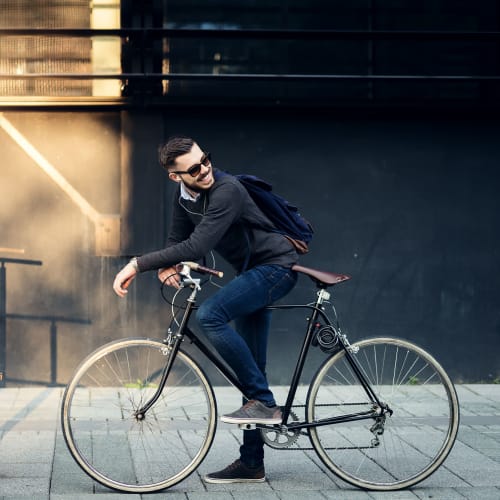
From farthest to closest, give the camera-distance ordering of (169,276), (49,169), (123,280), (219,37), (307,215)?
(307,215) < (219,37) < (49,169) < (169,276) < (123,280)

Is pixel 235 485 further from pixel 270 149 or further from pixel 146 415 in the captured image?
pixel 270 149

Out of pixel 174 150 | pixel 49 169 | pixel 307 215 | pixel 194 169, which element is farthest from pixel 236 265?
pixel 49 169

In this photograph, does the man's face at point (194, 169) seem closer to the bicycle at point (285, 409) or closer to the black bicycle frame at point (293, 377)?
the bicycle at point (285, 409)

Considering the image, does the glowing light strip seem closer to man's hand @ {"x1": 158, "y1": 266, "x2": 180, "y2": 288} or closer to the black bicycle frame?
man's hand @ {"x1": 158, "y1": 266, "x2": 180, "y2": 288}

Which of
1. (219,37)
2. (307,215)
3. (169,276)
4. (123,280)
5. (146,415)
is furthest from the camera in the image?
(307,215)

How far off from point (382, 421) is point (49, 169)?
3.93 metres

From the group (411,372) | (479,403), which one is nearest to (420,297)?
(479,403)

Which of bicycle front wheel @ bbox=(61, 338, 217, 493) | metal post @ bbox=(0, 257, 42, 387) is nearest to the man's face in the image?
bicycle front wheel @ bbox=(61, 338, 217, 493)

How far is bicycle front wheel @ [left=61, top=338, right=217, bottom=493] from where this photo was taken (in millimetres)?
4820

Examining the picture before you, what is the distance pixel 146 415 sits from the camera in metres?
4.91

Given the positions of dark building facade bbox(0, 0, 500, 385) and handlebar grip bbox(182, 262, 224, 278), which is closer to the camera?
handlebar grip bbox(182, 262, 224, 278)

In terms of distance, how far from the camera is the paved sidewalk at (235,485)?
195 inches

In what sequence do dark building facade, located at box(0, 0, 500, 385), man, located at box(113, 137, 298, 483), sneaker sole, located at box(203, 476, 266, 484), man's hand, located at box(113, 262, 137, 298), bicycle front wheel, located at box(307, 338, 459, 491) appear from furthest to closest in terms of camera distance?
dark building facade, located at box(0, 0, 500, 385) < sneaker sole, located at box(203, 476, 266, 484) < bicycle front wheel, located at box(307, 338, 459, 491) < man, located at box(113, 137, 298, 483) < man's hand, located at box(113, 262, 137, 298)

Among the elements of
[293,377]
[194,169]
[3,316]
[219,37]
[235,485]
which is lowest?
[235,485]
